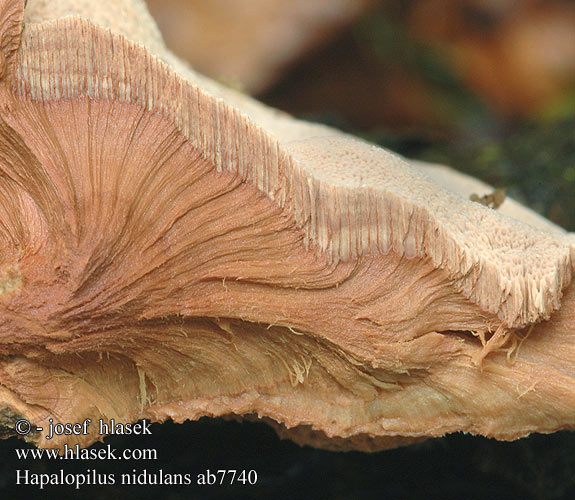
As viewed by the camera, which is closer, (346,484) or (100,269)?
(100,269)

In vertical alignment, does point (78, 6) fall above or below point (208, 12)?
below

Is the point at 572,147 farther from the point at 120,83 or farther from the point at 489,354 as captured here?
the point at 120,83

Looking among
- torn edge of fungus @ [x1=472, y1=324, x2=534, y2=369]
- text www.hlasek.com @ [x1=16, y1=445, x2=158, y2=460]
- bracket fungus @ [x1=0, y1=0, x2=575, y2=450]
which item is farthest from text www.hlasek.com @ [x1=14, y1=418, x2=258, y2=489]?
torn edge of fungus @ [x1=472, y1=324, x2=534, y2=369]

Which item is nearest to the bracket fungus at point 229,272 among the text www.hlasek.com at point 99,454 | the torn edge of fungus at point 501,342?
the torn edge of fungus at point 501,342

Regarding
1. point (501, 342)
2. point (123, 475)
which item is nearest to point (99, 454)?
point (123, 475)

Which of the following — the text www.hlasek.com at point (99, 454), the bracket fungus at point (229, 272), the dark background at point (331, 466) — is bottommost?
the dark background at point (331, 466)

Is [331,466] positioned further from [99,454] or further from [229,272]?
[229,272]

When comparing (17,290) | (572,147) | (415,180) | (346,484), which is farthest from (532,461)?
(17,290)

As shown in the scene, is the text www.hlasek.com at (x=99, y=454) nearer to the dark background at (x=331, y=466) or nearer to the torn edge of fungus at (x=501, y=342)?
the dark background at (x=331, y=466)
